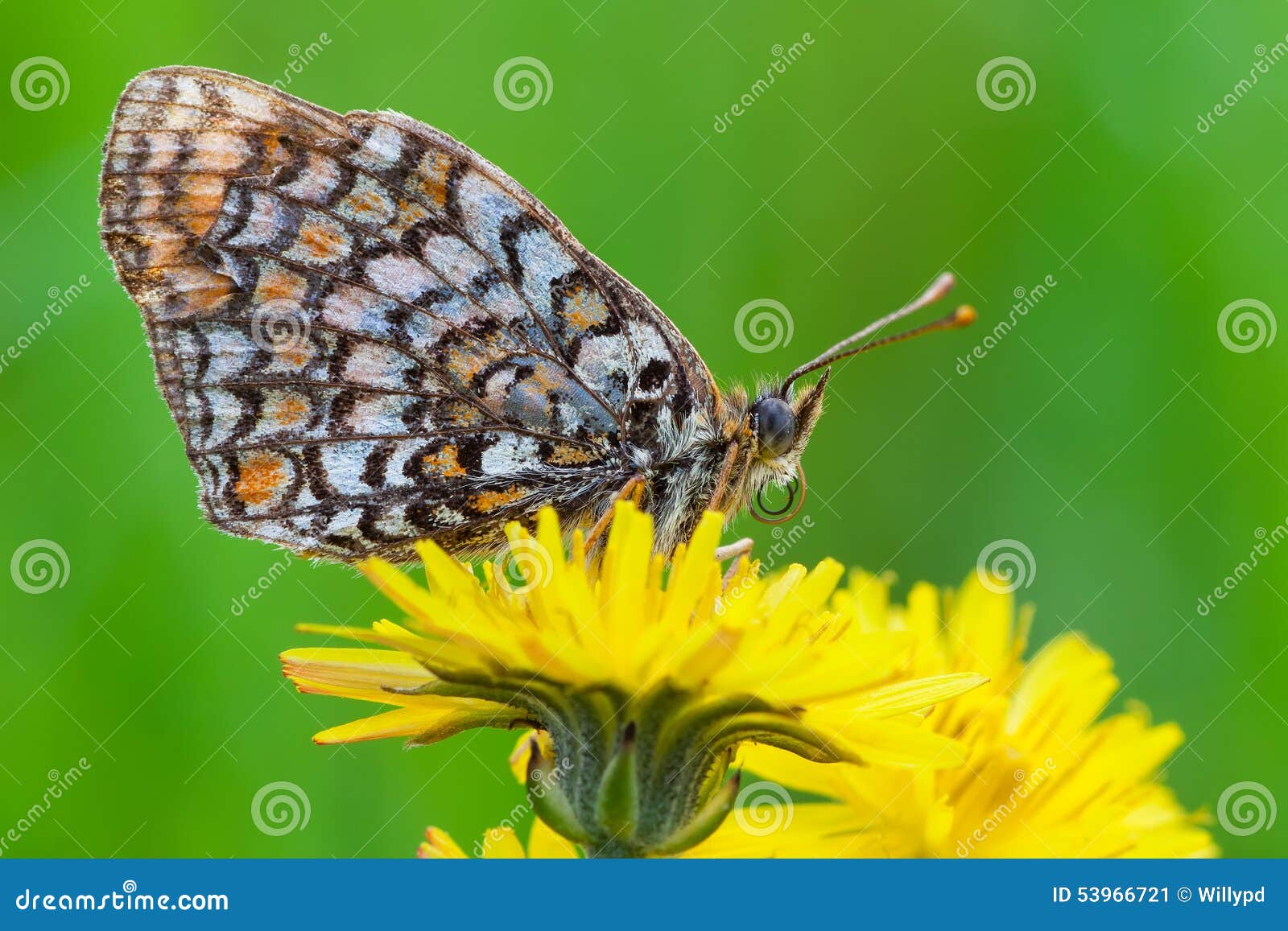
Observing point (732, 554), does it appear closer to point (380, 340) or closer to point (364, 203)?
point (380, 340)

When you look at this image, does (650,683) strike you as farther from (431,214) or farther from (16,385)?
(16,385)

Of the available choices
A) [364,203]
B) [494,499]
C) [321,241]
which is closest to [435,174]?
[364,203]

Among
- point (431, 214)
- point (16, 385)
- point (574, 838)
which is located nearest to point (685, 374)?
point (431, 214)

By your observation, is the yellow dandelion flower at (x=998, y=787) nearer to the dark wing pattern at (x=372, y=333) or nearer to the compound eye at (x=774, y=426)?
the compound eye at (x=774, y=426)

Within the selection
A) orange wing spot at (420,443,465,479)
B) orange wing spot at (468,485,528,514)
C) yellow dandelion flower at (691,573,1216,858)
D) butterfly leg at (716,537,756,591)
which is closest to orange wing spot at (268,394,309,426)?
orange wing spot at (420,443,465,479)

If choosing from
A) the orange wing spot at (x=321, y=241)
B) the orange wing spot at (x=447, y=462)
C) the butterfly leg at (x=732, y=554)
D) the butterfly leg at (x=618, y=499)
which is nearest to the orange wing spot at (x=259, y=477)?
the orange wing spot at (x=447, y=462)
